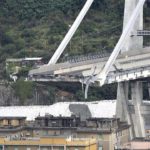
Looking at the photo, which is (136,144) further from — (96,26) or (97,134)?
(96,26)

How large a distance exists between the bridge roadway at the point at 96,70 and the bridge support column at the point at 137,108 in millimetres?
1479

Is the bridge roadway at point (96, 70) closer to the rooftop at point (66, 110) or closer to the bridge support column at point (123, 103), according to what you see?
the bridge support column at point (123, 103)

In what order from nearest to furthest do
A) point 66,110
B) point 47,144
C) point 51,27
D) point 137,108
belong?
1. point 47,144
2. point 137,108
3. point 66,110
4. point 51,27

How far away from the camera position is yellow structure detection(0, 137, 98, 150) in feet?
214

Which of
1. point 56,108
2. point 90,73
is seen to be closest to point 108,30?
point 56,108

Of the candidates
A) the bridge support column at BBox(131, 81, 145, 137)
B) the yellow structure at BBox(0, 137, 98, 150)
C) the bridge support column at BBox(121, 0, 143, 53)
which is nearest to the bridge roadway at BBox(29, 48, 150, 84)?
the bridge support column at BBox(121, 0, 143, 53)

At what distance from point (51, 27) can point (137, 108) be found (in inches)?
889

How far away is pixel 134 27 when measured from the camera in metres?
78.4

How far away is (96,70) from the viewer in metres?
74.2

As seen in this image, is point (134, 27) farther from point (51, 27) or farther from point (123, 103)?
point (51, 27)

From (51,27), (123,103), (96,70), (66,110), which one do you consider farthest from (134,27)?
(51,27)

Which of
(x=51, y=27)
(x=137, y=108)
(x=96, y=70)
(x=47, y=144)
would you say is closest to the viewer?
(x=47, y=144)

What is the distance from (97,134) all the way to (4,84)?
78.1 feet

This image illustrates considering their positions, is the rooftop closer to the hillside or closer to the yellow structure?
the hillside
